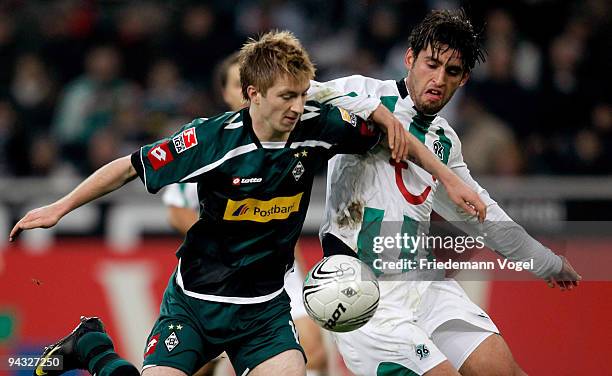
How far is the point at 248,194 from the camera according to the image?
4840 mm

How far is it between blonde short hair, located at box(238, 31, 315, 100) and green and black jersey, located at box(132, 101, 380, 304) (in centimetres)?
19

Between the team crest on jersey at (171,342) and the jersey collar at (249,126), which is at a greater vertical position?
the jersey collar at (249,126)

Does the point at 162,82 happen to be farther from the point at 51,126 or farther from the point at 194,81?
the point at 51,126

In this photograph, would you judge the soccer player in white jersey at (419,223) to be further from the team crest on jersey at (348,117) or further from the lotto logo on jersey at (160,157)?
the lotto logo on jersey at (160,157)

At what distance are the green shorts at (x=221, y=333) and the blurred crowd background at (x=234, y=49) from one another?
15.3 ft

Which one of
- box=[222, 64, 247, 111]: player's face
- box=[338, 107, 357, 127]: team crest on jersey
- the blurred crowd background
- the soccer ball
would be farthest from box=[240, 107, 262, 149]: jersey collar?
the blurred crowd background

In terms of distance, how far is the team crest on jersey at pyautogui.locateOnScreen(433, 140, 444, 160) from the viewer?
206 inches

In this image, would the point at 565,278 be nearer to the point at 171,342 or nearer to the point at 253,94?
the point at 253,94

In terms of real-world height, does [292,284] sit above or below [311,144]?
A: below

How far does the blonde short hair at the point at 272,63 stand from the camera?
474cm

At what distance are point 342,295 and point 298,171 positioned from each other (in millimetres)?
611

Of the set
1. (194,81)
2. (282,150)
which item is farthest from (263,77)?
(194,81)

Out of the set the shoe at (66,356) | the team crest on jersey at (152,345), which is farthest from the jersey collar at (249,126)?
the shoe at (66,356)

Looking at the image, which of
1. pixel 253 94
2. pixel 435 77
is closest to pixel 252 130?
pixel 253 94
